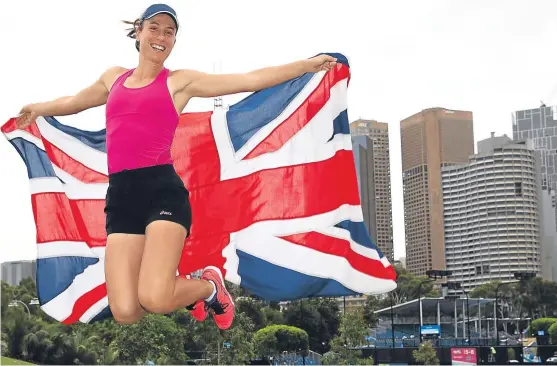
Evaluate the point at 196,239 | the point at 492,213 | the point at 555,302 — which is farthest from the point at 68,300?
the point at 492,213

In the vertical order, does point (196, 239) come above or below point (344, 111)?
below

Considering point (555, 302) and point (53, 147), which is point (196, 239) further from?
point (555, 302)

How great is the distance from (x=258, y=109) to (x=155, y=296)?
2893mm

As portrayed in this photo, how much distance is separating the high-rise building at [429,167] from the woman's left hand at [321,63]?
136m

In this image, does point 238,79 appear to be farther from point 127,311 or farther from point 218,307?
point 127,311

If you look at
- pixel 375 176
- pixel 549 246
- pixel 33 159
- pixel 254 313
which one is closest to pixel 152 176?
pixel 33 159

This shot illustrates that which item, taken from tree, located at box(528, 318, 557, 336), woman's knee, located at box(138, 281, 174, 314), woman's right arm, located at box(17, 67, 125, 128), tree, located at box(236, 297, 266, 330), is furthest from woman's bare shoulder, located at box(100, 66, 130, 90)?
tree, located at box(528, 318, 557, 336)

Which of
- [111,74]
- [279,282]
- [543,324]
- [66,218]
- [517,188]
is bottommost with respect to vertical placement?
[543,324]

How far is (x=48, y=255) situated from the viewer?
9.47m

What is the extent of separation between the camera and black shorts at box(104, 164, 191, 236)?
7.44 metres

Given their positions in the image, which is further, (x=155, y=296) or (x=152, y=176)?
(x=152, y=176)

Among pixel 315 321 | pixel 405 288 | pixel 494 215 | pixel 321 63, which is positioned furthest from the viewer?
pixel 494 215

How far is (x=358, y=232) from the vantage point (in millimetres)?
8656

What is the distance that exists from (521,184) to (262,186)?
437ft
